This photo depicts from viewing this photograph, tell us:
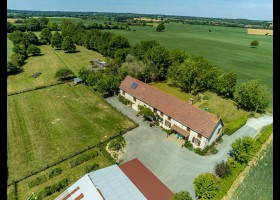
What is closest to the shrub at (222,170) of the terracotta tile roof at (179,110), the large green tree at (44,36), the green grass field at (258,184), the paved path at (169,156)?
the paved path at (169,156)

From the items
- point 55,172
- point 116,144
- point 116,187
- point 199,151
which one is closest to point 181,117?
point 199,151

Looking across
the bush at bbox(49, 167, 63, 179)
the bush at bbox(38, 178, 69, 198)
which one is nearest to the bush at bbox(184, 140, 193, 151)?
the bush at bbox(38, 178, 69, 198)

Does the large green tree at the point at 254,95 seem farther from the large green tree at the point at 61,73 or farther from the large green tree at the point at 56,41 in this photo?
the large green tree at the point at 56,41

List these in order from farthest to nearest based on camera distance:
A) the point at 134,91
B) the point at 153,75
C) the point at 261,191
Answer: the point at 153,75
the point at 134,91
the point at 261,191

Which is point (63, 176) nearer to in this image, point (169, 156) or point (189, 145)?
point (169, 156)

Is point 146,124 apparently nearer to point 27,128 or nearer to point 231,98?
point 27,128

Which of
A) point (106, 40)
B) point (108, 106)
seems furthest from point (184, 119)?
point (106, 40)
